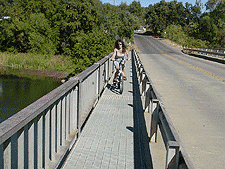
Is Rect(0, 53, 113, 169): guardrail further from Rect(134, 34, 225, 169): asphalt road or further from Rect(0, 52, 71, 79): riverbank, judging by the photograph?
Rect(0, 52, 71, 79): riverbank

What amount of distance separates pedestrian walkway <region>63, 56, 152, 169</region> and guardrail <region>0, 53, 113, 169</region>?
1.03 feet

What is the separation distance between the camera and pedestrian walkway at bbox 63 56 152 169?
15.2 ft

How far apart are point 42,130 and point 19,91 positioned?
30547mm

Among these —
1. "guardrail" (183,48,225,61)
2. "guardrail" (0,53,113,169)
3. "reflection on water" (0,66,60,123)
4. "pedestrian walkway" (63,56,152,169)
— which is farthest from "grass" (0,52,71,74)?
"guardrail" (0,53,113,169)

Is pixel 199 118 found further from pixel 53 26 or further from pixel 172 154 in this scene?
pixel 53 26

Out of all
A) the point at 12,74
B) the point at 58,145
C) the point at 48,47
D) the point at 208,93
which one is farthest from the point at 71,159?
the point at 48,47

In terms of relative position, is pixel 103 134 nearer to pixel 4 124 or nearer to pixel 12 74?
pixel 4 124

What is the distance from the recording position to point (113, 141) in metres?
5.58

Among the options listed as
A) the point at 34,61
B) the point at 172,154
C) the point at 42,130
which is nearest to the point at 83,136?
the point at 42,130

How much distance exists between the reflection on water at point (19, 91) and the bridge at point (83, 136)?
687 inches

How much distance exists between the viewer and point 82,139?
18.6 feet

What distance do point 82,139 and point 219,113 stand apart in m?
5.55

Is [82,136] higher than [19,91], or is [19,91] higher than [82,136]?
[82,136]

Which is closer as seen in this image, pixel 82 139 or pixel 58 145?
pixel 58 145
